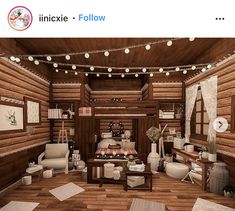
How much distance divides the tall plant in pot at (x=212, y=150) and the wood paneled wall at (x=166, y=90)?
→ 2594 millimetres

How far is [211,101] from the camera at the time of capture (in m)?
5.17

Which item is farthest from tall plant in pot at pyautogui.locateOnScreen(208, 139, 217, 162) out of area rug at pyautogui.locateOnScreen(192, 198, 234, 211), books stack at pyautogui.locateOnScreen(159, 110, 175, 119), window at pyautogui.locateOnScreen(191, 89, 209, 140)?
books stack at pyautogui.locateOnScreen(159, 110, 175, 119)

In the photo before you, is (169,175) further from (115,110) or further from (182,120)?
(115,110)

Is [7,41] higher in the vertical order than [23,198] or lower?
higher

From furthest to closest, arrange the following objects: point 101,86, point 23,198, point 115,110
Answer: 1. point 101,86
2. point 115,110
3. point 23,198

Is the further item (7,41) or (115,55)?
(115,55)

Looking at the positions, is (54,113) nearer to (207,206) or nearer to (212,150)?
(212,150)

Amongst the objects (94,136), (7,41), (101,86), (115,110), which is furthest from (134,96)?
(7,41)

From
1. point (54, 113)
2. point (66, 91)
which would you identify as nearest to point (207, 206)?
point (54, 113)

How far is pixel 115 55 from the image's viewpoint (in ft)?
19.6

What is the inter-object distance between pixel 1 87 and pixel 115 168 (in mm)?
3214
